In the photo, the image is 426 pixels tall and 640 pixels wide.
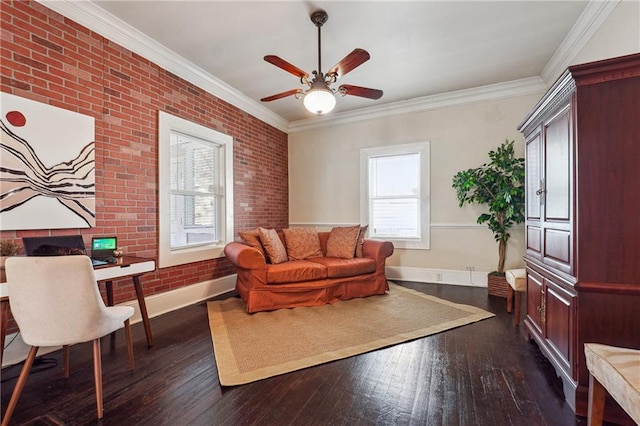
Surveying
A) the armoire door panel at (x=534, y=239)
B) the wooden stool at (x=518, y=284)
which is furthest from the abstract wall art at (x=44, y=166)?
the wooden stool at (x=518, y=284)

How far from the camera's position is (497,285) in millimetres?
3602

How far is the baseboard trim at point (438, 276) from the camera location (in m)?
4.07

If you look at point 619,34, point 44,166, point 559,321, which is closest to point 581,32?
point 619,34

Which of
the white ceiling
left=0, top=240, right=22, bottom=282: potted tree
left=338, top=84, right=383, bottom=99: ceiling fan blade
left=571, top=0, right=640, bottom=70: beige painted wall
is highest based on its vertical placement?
the white ceiling

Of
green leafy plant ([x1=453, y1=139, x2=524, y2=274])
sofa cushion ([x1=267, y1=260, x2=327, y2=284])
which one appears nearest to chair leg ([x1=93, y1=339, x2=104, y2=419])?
sofa cushion ([x1=267, y1=260, x2=327, y2=284])

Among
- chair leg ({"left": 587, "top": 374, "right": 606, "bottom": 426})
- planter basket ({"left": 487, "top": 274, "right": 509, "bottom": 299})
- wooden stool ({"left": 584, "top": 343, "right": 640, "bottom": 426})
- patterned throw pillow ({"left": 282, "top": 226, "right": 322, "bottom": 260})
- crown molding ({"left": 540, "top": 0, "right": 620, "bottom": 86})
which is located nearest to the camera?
wooden stool ({"left": 584, "top": 343, "right": 640, "bottom": 426})

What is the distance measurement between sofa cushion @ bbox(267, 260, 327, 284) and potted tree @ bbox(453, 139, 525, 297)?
88.7 inches

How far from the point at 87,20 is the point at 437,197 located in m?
4.41

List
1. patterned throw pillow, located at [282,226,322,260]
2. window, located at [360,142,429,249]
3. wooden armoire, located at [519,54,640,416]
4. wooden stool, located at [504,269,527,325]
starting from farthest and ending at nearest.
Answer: window, located at [360,142,429,249] < patterned throw pillow, located at [282,226,322,260] < wooden stool, located at [504,269,527,325] < wooden armoire, located at [519,54,640,416]

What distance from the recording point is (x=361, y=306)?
10.5 ft

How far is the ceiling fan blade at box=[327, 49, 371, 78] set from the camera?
218cm

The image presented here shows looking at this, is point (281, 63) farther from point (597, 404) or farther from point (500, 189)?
point (500, 189)

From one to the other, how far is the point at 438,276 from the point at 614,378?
10.7ft

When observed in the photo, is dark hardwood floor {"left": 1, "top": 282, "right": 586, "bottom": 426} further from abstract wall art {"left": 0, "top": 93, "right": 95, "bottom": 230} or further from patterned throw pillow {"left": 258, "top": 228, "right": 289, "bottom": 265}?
patterned throw pillow {"left": 258, "top": 228, "right": 289, "bottom": 265}
